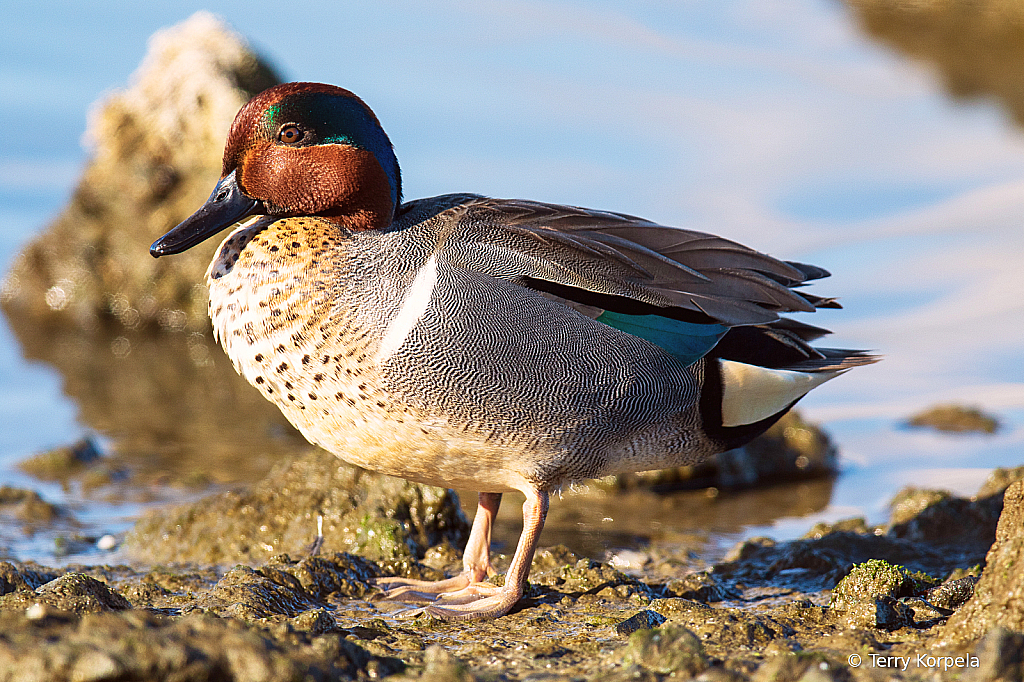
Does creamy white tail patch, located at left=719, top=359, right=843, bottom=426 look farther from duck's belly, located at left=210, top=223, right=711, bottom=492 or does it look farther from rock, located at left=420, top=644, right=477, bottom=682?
rock, located at left=420, top=644, right=477, bottom=682

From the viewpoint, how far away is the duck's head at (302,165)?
4.05 meters

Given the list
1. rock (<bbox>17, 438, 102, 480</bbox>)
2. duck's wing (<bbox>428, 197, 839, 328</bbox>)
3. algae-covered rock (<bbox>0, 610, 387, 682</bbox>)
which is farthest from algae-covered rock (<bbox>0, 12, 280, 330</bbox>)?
algae-covered rock (<bbox>0, 610, 387, 682</bbox>)

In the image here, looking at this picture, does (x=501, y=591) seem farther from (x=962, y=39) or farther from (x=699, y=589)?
(x=962, y=39)

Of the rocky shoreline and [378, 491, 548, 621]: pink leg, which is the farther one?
[378, 491, 548, 621]: pink leg

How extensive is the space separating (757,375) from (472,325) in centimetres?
118

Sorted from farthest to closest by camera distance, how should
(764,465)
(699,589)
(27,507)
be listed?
(764,465)
(27,507)
(699,589)

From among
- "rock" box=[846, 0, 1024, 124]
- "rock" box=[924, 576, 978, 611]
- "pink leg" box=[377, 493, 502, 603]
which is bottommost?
"pink leg" box=[377, 493, 502, 603]

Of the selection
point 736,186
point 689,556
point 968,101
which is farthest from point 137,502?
point 968,101

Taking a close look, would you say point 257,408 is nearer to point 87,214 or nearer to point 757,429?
point 87,214

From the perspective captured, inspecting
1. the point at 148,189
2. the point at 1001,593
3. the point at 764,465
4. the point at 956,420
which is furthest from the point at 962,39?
the point at 1001,593

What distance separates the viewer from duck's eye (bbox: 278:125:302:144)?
13.3 feet

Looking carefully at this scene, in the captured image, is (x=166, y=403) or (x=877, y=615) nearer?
(x=877, y=615)

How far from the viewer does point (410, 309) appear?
379 cm

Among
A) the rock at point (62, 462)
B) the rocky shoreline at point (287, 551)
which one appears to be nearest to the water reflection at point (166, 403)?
the rocky shoreline at point (287, 551)
